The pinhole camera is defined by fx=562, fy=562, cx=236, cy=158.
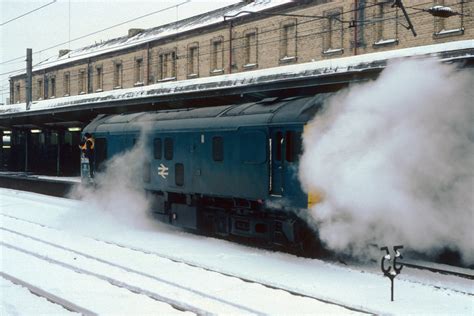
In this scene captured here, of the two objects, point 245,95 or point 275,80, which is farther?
point 245,95

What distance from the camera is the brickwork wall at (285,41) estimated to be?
22.7 m

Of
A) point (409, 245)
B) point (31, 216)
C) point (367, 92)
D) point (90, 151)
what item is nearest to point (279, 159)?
point (367, 92)

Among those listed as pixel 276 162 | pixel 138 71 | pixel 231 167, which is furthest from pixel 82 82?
pixel 276 162

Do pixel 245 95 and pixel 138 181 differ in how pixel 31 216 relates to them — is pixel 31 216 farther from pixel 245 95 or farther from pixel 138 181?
pixel 245 95

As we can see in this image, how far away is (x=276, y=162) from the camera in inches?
439

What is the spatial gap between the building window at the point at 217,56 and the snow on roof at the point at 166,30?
3.54 feet

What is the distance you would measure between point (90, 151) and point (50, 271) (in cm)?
798

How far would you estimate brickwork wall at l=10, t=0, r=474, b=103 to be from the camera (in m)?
22.7

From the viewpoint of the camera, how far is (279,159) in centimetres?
1109

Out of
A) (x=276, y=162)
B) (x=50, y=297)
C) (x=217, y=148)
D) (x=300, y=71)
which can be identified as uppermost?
(x=300, y=71)

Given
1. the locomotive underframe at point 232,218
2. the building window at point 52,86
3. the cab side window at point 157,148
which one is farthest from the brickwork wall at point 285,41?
the locomotive underframe at point 232,218

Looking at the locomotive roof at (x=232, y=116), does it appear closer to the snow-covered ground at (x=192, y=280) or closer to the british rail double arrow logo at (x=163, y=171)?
the british rail double arrow logo at (x=163, y=171)

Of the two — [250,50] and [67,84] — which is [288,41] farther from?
[67,84]

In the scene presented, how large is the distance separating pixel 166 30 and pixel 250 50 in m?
8.86
